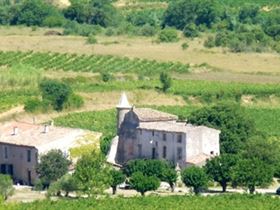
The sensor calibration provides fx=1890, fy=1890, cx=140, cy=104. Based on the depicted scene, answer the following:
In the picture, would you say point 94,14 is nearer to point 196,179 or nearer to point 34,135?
point 34,135

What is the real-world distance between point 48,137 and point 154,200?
13221 millimetres

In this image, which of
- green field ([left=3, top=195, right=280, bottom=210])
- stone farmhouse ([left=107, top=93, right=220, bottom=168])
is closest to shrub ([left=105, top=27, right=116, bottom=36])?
stone farmhouse ([left=107, top=93, right=220, bottom=168])

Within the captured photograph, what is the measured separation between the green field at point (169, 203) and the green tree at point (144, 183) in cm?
350

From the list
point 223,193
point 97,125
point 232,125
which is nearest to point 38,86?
point 97,125

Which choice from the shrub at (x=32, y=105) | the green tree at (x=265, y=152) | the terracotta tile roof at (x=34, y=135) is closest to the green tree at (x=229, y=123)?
the green tree at (x=265, y=152)

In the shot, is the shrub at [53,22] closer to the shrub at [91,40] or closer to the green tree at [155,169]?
the shrub at [91,40]

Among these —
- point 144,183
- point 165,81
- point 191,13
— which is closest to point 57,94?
point 165,81

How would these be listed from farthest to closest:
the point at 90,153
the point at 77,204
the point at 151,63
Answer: the point at 151,63 < the point at 90,153 < the point at 77,204

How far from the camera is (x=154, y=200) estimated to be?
8281 cm

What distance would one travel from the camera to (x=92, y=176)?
8669 centimetres

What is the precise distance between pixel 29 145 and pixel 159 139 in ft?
21.4

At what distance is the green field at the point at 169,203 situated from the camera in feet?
264

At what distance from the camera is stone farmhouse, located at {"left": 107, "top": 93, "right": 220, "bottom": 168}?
93.6 m

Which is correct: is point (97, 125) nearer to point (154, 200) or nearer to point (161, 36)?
point (154, 200)
